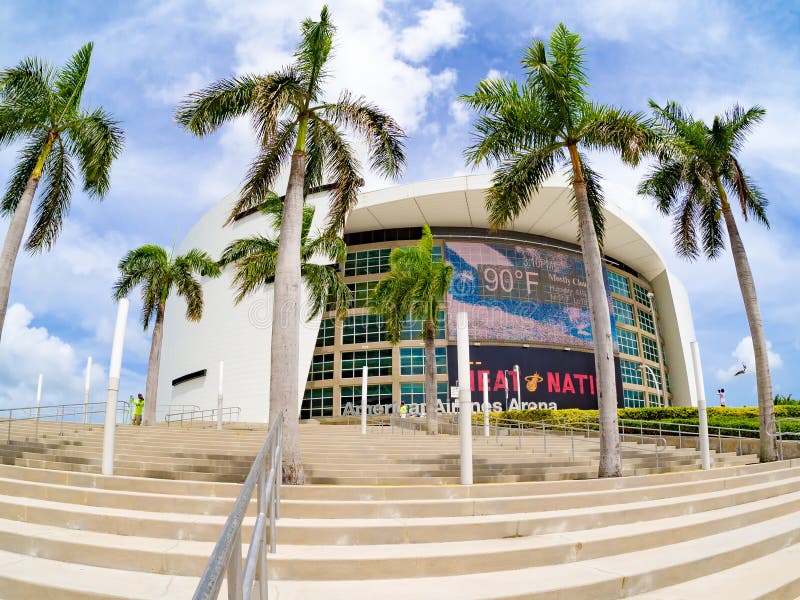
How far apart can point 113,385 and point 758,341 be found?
16.6 metres

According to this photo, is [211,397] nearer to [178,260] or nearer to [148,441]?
[178,260]

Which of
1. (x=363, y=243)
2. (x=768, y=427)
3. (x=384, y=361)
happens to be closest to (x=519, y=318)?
(x=384, y=361)

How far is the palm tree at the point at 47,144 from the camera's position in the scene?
13.6 meters

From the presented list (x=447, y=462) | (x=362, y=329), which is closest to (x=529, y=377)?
(x=362, y=329)

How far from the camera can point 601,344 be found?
39.3ft

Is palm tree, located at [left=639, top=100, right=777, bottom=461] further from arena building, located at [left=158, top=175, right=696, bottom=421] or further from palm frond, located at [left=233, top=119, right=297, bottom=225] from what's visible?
arena building, located at [left=158, top=175, right=696, bottom=421]

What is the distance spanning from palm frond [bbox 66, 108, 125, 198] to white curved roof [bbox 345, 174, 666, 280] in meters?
25.3

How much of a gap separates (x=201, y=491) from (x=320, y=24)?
28.9 feet

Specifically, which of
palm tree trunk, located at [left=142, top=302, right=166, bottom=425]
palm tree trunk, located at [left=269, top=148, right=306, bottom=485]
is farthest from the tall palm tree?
palm tree trunk, located at [left=269, top=148, right=306, bottom=485]

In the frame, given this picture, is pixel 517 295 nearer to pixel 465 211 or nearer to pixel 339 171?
pixel 465 211

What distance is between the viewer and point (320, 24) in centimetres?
1118

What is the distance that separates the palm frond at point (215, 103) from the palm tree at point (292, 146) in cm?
2

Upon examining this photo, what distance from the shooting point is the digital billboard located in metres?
39.6

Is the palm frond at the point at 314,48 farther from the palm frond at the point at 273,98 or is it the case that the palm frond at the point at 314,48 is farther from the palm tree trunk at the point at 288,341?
the palm tree trunk at the point at 288,341
